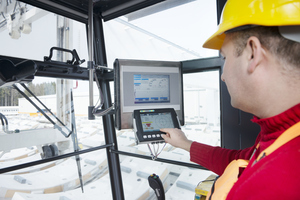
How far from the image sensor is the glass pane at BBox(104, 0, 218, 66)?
1680mm

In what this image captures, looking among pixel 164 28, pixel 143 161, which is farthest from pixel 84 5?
pixel 143 161

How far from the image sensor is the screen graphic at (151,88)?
1.52 metres

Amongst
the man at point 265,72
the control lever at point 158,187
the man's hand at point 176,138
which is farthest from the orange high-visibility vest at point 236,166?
the control lever at point 158,187

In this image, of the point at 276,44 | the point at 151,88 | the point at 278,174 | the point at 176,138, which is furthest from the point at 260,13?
the point at 151,88

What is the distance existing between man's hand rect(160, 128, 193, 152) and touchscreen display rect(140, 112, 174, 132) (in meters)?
0.05

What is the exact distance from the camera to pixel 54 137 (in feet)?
6.27

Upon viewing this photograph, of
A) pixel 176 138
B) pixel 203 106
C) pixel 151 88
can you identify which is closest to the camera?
pixel 176 138

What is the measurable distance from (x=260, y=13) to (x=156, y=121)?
36.3 inches

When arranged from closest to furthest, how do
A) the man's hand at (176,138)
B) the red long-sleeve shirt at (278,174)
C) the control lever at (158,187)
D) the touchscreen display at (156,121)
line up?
the red long-sleeve shirt at (278,174) < the man's hand at (176,138) < the touchscreen display at (156,121) < the control lever at (158,187)

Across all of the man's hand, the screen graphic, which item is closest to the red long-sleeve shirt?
the man's hand

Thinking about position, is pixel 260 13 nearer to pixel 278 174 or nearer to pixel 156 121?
pixel 278 174

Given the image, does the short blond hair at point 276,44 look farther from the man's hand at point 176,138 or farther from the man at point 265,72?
the man's hand at point 176,138

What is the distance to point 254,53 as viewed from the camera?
2.03 ft

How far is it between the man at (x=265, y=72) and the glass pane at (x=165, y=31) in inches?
38.1
